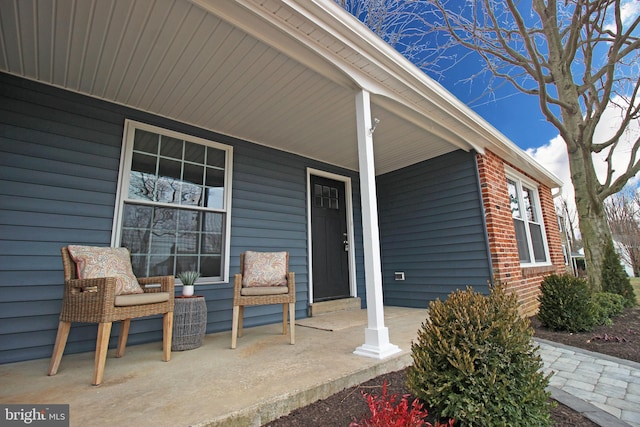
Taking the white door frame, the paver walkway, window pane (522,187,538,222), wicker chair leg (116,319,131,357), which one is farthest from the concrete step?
window pane (522,187,538,222)

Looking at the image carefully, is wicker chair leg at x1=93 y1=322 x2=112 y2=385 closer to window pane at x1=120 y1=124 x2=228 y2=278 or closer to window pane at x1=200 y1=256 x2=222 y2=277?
window pane at x1=120 y1=124 x2=228 y2=278

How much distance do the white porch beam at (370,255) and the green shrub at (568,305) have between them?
2.30 meters

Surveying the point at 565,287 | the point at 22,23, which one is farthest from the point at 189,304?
the point at 565,287

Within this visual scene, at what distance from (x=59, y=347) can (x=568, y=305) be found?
4.63 m

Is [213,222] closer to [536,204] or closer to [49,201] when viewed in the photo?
[49,201]

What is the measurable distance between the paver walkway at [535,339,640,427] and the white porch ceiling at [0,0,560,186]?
2.56 meters

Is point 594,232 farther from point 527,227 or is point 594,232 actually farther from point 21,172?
point 21,172

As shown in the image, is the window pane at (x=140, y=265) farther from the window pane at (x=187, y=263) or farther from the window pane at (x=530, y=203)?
the window pane at (x=530, y=203)

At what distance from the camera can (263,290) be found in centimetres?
259

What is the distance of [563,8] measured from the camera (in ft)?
14.6

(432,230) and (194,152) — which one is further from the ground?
(194,152)

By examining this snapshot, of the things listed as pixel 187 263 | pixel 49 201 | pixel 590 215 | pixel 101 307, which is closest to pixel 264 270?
pixel 187 263

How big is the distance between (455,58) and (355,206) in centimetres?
273

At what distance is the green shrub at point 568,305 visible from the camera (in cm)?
319
